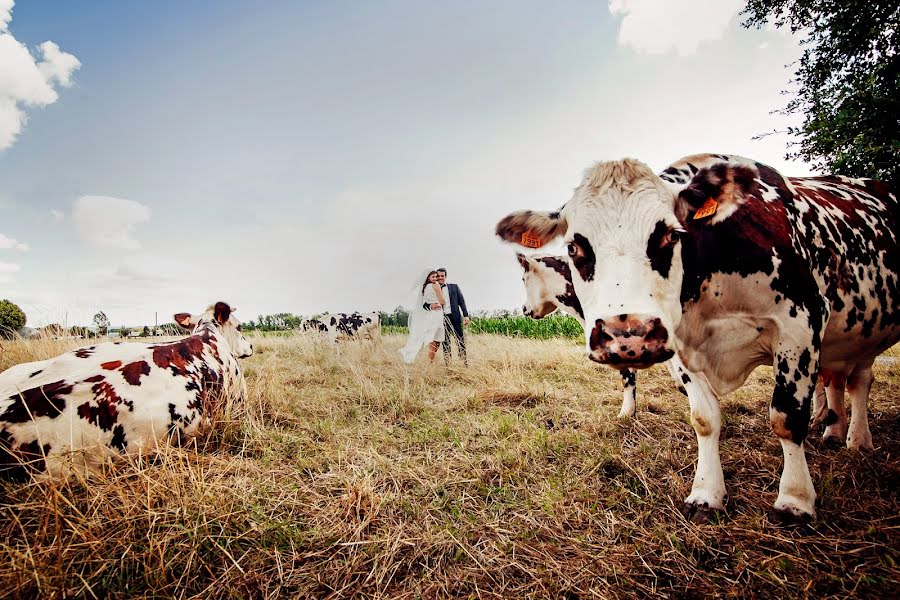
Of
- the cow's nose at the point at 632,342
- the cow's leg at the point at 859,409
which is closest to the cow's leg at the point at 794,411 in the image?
the cow's nose at the point at 632,342

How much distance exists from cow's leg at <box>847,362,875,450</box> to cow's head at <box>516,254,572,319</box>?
3.18 metres

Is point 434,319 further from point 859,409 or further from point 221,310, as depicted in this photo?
point 859,409

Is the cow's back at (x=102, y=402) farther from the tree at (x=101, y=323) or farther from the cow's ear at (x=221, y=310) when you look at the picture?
the tree at (x=101, y=323)

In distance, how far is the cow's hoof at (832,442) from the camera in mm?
3522

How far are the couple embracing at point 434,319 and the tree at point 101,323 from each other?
634 cm

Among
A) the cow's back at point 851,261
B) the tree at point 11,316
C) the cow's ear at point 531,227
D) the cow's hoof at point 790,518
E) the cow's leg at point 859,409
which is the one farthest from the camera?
the tree at point 11,316

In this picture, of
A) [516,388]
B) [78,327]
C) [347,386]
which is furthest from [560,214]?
[78,327]

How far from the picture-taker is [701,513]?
2.44 m

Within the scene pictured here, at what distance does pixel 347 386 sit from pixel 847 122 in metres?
7.15

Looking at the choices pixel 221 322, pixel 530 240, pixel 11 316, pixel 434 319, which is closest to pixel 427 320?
pixel 434 319

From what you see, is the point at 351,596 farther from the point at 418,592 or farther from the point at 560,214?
the point at 560,214

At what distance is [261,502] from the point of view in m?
2.60

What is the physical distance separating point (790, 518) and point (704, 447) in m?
0.52

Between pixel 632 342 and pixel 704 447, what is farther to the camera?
pixel 704 447
